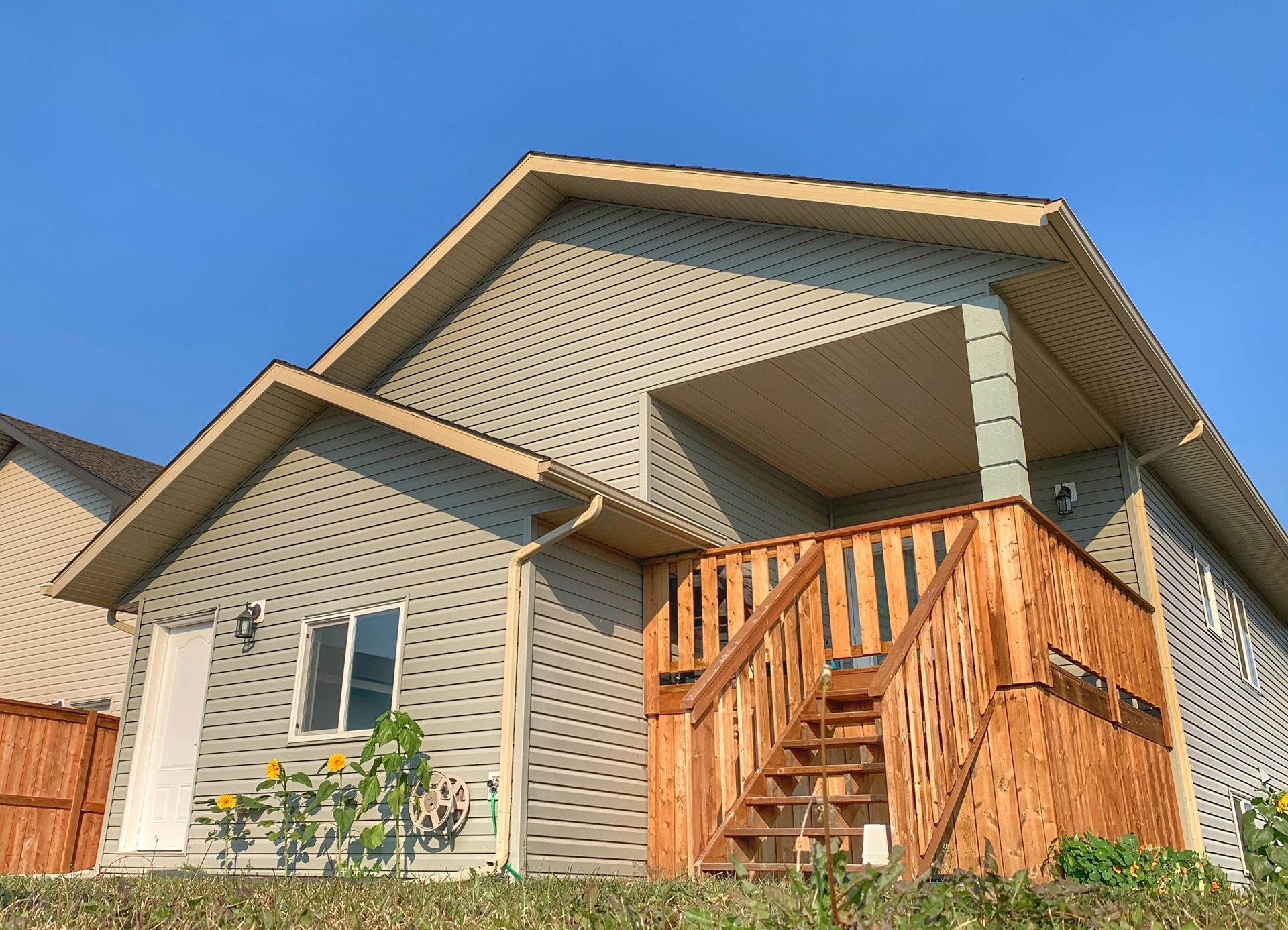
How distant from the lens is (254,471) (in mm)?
10875

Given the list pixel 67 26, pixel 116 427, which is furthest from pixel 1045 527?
pixel 116 427

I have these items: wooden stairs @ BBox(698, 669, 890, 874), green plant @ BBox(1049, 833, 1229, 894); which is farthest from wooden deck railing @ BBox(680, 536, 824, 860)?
green plant @ BBox(1049, 833, 1229, 894)

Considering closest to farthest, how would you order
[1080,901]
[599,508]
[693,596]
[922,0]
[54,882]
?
1. [1080,901]
2. [54,882]
3. [599,508]
4. [693,596]
5. [922,0]

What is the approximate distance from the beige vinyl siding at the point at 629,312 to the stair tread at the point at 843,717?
3.02m

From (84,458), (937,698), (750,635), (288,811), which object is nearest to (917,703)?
(937,698)

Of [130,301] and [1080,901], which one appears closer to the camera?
[1080,901]

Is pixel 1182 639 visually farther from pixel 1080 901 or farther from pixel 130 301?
pixel 130 301

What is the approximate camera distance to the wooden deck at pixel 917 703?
21.1 feet

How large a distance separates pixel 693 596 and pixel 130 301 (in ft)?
487

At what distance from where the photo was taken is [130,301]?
141500 mm

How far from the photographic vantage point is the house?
7285mm

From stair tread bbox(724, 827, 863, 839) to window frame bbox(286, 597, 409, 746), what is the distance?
3.31 metres

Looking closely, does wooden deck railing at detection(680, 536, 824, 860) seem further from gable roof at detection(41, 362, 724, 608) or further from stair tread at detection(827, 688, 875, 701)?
gable roof at detection(41, 362, 724, 608)

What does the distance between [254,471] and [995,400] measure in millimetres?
6915
